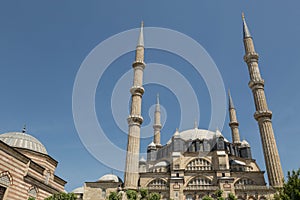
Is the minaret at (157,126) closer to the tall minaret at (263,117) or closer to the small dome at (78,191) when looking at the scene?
the small dome at (78,191)

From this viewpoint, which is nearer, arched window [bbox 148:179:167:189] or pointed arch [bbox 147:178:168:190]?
arched window [bbox 148:179:167:189]

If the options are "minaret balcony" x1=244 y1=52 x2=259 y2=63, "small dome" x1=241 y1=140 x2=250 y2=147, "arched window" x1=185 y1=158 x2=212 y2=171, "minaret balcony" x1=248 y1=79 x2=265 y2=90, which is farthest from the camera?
"small dome" x1=241 y1=140 x2=250 y2=147

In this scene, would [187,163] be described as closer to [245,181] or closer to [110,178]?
[245,181]

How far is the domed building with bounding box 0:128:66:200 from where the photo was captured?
17.0 metres

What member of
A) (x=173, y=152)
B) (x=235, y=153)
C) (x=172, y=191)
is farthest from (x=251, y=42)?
(x=172, y=191)

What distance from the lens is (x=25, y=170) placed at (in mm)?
19141

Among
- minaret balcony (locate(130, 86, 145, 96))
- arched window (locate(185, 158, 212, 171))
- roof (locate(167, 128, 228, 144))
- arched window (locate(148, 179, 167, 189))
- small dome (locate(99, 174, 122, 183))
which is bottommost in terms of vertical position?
arched window (locate(148, 179, 167, 189))

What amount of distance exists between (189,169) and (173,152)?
3888mm

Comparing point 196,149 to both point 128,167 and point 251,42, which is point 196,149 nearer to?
point 128,167

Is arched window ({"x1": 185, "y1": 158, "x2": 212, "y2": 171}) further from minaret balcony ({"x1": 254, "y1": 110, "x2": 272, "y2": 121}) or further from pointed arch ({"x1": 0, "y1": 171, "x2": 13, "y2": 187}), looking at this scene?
pointed arch ({"x1": 0, "y1": 171, "x2": 13, "y2": 187})

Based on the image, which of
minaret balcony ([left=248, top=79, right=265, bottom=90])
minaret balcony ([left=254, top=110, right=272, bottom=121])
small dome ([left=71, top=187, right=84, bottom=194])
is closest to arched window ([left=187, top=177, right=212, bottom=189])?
minaret balcony ([left=254, top=110, right=272, bottom=121])

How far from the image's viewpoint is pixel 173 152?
1688 inches

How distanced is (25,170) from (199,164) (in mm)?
28828

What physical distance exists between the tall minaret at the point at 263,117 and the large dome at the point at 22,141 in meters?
25.7
